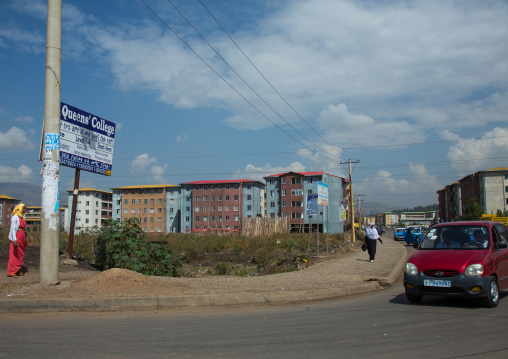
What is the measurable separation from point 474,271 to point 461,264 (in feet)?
0.78

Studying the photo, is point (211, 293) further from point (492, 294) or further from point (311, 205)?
point (311, 205)

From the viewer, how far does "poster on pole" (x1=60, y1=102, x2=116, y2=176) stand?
1086 cm

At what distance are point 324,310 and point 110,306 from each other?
3.89 meters

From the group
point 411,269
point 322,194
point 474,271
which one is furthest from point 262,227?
point 474,271

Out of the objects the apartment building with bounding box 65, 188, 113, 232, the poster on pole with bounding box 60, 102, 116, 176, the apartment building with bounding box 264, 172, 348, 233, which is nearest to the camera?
the poster on pole with bounding box 60, 102, 116, 176

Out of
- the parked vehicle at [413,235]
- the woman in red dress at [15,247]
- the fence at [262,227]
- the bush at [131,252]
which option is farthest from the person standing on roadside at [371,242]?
the fence at [262,227]

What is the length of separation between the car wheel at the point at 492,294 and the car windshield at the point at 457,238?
2.43ft

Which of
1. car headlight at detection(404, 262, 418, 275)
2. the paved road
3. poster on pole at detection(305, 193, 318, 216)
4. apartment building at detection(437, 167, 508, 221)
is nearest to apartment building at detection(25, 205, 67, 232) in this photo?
the paved road

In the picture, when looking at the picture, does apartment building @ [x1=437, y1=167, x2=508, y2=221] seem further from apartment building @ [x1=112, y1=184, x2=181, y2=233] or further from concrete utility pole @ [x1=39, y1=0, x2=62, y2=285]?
concrete utility pole @ [x1=39, y1=0, x2=62, y2=285]

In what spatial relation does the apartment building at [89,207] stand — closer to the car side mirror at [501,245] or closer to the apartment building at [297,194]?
the apartment building at [297,194]

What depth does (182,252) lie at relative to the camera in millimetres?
23953

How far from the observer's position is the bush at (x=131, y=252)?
34.7ft

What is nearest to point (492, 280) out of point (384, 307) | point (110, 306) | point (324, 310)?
point (384, 307)

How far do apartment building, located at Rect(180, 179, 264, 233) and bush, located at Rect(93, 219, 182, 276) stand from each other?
76.1 m
